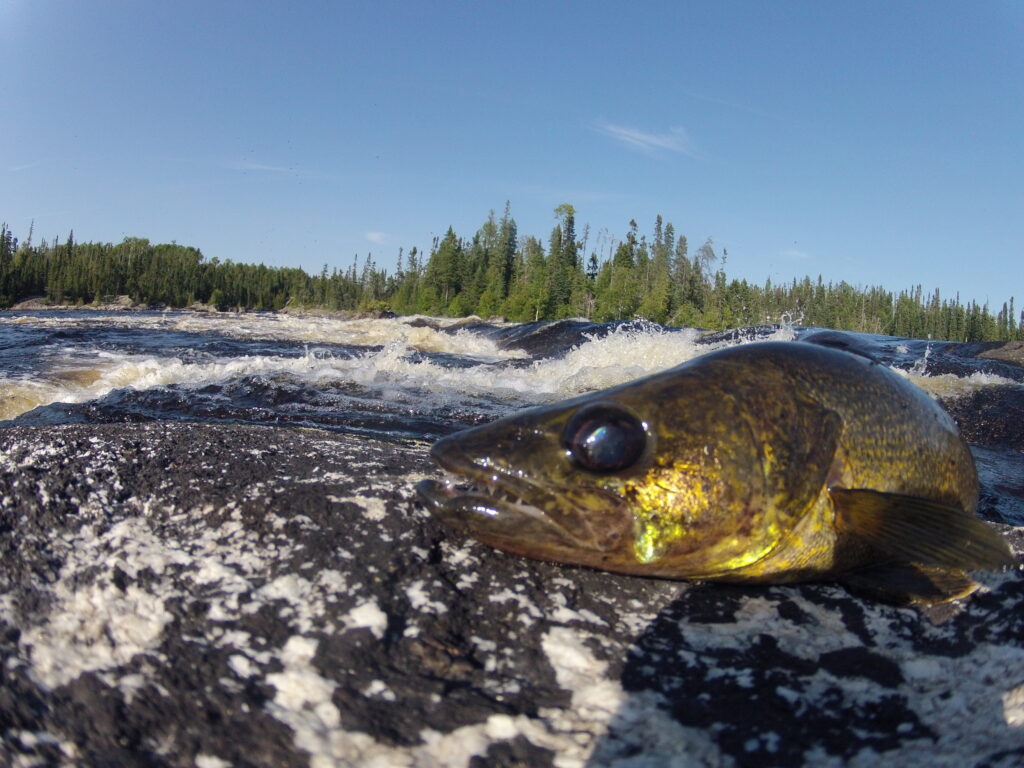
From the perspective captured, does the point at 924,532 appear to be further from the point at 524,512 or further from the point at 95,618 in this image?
the point at 95,618

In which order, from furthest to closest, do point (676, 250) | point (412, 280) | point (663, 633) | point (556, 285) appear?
point (412, 280)
point (676, 250)
point (556, 285)
point (663, 633)

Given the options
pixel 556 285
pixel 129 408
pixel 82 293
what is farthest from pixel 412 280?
pixel 129 408

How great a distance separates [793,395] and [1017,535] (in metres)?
1.42

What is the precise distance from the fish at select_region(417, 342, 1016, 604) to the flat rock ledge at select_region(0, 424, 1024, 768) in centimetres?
12

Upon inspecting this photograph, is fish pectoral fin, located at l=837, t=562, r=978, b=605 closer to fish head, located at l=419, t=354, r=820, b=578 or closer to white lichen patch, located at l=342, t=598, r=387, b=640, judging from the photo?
fish head, located at l=419, t=354, r=820, b=578

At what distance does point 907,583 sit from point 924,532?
27 centimetres

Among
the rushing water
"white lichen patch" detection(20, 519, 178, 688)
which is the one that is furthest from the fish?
the rushing water

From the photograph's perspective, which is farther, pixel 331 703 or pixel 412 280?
pixel 412 280

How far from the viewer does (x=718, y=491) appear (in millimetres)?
A: 1813

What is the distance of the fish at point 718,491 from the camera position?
1.80 m

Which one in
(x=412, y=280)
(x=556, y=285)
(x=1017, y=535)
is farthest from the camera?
(x=412, y=280)

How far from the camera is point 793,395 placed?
2027mm

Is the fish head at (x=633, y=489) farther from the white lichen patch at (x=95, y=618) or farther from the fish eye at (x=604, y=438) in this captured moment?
the white lichen patch at (x=95, y=618)

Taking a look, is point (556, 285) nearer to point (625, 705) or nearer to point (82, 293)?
point (82, 293)
